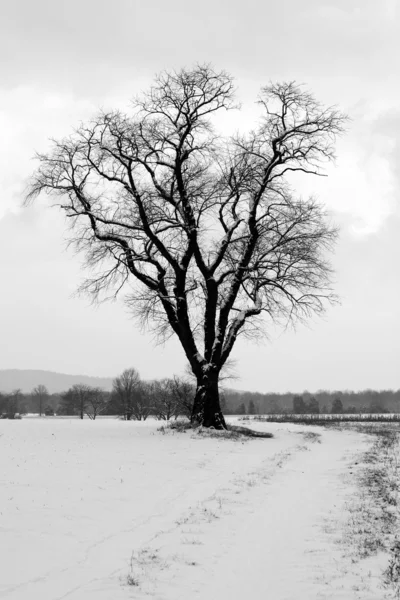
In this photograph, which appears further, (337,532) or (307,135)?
(307,135)

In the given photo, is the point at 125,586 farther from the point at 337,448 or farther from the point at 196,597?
the point at 337,448

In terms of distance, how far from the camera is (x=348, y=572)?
5.68 metres

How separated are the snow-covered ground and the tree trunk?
722cm

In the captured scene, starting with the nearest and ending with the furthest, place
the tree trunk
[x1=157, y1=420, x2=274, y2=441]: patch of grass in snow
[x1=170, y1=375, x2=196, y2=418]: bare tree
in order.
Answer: [x1=157, y1=420, x2=274, y2=441]: patch of grass in snow, the tree trunk, [x1=170, y1=375, x2=196, y2=418]: bare tree

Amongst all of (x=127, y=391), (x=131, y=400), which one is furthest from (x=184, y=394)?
(x=131, y=400)

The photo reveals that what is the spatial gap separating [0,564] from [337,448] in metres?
15.1

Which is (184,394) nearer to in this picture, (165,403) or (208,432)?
(208,432)

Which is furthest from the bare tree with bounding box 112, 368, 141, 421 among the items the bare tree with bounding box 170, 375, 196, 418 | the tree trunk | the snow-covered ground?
the snow-covered ground

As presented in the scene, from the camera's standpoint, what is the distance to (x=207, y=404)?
73.2ft

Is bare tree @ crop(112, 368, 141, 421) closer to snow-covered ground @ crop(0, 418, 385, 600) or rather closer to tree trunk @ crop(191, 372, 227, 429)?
tree trunk @ crop(191, 372, 227, 429)

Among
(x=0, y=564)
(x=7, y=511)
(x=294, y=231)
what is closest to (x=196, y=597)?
(x=0, y=564)

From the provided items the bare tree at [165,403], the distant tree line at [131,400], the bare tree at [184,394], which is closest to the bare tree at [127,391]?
the distant tree line at [131,400]

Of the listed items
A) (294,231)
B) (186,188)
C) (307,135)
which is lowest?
(294,231)

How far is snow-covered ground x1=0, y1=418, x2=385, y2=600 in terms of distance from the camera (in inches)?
211
